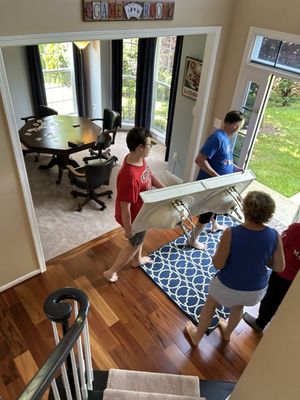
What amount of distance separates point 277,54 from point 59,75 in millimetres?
4993

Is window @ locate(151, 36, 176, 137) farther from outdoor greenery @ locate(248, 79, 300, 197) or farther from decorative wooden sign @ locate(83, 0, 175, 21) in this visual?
decorative wooden sign @ locate(83, 0, 175, 21)

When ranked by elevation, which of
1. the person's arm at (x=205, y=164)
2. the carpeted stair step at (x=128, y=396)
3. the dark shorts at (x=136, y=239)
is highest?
the person's arm at (x=205, y=164)

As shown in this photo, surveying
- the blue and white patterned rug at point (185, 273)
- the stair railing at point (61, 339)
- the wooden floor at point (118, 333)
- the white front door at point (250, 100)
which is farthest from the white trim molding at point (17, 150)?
the white front door at point (250, 100)

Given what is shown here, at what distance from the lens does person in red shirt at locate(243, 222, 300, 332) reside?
7.20 ft

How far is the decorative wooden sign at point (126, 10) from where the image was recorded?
2.44 metres

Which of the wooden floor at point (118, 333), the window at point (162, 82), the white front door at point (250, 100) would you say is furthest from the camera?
the window at point (162, 82)

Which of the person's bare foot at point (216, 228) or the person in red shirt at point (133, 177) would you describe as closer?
the person in red shirt at point (133, 177)

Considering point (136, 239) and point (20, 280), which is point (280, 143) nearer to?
point (136, 239)

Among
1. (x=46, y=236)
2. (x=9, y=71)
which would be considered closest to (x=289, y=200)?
(x=46, y=236)

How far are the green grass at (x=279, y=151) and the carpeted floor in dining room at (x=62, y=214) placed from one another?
223cm

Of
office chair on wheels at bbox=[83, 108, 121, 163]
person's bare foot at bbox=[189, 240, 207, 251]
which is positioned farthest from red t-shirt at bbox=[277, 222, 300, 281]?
office chair on wheels at bbox=[83, 108, 121, 163]

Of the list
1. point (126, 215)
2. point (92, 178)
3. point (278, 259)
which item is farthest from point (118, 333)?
point (92, 178)

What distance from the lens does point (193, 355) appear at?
2.63 metres

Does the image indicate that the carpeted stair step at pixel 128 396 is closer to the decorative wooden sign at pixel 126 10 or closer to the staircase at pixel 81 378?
the staircase at pixel 81 378
